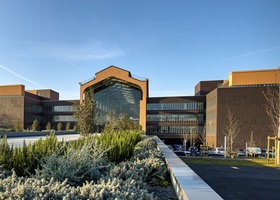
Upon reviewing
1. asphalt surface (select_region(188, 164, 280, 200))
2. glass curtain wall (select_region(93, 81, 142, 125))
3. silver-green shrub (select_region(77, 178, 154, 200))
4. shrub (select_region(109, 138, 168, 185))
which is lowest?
asphalt surface (select_region(188, 164, 280, 200))

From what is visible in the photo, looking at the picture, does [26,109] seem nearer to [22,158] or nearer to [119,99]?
[119,99]

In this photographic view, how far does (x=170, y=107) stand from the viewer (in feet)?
159

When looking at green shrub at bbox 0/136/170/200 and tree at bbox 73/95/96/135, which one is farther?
tree at bbox 73/95/96/135

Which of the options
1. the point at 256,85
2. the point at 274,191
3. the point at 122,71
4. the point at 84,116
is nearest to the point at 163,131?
the point at 122,71

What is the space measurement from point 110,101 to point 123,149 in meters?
40.8

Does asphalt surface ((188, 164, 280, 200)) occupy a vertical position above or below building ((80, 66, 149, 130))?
below

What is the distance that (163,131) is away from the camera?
156 feet

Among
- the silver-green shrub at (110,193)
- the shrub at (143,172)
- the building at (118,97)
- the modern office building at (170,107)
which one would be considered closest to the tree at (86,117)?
the shrub at (143,172)

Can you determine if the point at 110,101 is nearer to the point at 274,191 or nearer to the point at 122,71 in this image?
the point at 122,71

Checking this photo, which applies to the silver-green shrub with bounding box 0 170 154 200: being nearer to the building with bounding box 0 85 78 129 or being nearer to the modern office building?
the modern office building

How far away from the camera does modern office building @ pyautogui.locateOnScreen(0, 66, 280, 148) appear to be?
37.2m

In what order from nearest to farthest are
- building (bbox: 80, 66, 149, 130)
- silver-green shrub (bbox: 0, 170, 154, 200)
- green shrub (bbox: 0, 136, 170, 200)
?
silver-green shrub (bbox: 0, 170, 154, 200)
green shrub (bbox: 0, 136, 170, 200)
building (bbox: 80, 66, 149, 130)

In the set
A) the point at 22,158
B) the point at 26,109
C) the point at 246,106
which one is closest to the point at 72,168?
the point at 22,158

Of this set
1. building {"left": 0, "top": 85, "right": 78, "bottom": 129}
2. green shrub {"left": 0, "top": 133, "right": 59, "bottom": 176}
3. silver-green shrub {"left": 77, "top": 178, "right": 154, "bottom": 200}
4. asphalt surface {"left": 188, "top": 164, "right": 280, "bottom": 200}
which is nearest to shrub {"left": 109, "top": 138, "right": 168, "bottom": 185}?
silver-green shrub {"left": 77, "top": 178, "right": 154, "bottom": 200}
